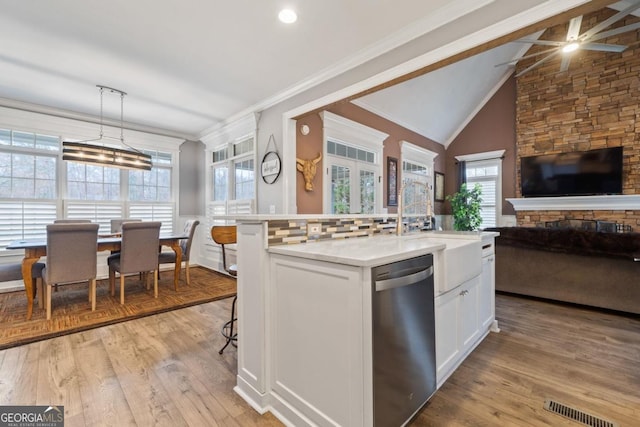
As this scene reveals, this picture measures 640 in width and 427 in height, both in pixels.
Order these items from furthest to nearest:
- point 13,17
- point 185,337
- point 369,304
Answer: point 185,337 → point 13,17 → point 369,304

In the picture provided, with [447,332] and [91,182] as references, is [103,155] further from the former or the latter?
[447,332]

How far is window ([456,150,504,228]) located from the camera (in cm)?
688

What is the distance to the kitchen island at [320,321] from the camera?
4.05 ft

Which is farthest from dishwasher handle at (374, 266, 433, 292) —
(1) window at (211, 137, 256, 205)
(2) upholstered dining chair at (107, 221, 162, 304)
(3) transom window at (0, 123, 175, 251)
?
(3) transom window at (0, 123, 175, 251)

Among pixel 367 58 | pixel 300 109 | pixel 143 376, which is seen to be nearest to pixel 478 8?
pixel 367 58

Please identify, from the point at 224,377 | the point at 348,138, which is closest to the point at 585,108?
the point at 348,138

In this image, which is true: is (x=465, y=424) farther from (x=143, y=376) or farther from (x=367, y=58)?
(x=367, y=58)

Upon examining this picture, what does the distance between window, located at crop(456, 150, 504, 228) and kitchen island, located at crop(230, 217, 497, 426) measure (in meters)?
5.71

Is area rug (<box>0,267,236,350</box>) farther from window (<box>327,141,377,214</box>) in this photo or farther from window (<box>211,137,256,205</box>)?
window (<box>327,141,377,214</box>)

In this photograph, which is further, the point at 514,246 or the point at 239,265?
the point at 514,246

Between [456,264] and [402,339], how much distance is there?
0.72 metres

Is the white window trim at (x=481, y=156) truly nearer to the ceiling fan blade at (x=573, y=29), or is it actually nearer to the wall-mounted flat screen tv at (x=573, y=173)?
the wall-mounted flat screen tv at (x=573, y=173)

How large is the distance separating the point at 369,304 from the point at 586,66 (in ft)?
24.4

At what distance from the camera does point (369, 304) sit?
121 cm
